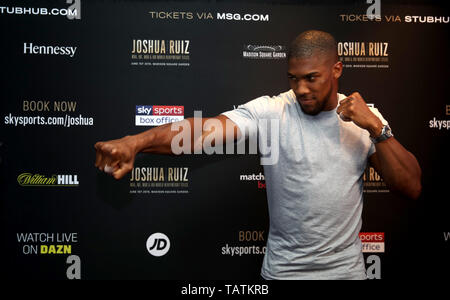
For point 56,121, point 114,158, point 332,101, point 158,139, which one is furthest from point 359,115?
point 56,121

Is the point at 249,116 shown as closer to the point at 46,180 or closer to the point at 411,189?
the point at 411,189

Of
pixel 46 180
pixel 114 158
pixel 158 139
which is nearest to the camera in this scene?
pixel 114 158

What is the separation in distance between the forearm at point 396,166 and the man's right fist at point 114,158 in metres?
0.97

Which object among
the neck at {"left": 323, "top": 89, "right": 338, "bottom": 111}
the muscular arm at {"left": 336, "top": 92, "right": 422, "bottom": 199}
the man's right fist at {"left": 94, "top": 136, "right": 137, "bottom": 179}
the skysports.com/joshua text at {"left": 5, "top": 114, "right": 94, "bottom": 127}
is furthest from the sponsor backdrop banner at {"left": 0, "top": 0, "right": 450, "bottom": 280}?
the man's right fist at {"left": 94, "top": 136, "right": 137, "bottom": 179}

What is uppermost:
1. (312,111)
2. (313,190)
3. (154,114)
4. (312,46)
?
(312,46)

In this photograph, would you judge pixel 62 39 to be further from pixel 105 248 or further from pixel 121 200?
pixel 105 248

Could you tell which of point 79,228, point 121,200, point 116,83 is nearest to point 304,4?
point 116,83

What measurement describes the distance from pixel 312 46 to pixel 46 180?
182cm

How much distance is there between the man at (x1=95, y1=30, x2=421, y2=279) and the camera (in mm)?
1410

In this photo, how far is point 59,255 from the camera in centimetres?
227

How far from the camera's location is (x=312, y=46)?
144cm

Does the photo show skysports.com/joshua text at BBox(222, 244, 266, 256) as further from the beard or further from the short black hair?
the short black hair

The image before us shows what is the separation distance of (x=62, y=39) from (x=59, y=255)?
140 centimetres

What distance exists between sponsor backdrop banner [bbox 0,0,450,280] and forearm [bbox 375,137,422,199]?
97cm
